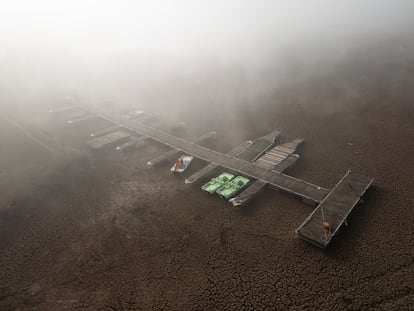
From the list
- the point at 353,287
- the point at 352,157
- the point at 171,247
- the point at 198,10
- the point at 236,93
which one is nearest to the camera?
the point at 353,287

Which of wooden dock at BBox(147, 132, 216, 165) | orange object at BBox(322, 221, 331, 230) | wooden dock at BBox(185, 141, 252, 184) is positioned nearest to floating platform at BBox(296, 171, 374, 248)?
orange object at BBox(322, 221, 331, 230)

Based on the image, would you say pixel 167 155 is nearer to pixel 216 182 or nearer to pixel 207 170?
pixel 207 170

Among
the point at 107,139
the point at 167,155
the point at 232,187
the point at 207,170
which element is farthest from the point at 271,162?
the point at 107,139

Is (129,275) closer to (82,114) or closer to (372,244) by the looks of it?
(372,244)

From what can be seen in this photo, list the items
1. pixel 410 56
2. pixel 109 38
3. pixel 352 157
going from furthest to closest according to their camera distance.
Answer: pixel 109 38 < pixel 410 56 < pixel 352 157

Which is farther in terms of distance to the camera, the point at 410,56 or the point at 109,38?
Result: the point at 109,38

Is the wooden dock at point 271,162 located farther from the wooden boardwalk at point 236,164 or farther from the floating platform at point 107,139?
the floating platform at point 107,139

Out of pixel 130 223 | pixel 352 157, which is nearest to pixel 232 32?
pixel 352 157
